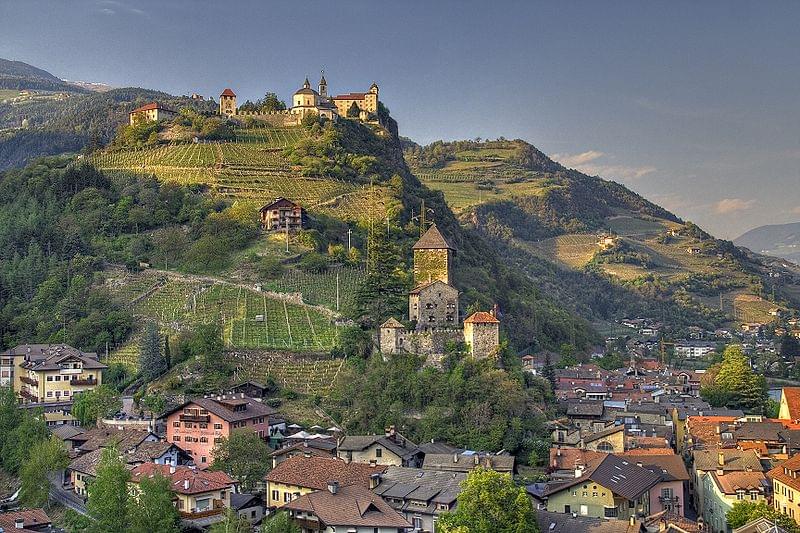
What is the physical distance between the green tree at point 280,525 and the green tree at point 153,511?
4.26 metres

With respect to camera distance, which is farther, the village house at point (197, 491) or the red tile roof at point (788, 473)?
the red tile roof at point (788, 473)

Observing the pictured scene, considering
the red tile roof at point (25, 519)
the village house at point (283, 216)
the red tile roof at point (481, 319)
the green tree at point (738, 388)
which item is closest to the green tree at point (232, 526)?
the red tile roof at point (25, 519)

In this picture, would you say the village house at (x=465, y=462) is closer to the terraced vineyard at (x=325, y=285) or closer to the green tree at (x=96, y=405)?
the terraced vineyard at (x=325, y=285)

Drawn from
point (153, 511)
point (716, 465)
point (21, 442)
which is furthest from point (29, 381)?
point (716, 465)

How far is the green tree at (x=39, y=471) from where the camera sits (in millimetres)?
45906

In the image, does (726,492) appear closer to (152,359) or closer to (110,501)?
(110,501)

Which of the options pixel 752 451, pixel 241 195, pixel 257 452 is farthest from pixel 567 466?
pixel 241 195

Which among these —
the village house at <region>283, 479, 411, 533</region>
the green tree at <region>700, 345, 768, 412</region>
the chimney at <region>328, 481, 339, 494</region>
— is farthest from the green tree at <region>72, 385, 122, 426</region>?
the green tree at <region>700, 345, 768, 412</region>

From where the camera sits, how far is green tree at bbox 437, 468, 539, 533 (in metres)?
36.7

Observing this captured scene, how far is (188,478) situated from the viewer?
42.8 meters

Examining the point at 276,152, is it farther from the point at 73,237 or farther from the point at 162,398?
the point at 162,398

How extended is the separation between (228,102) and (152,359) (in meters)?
56.0

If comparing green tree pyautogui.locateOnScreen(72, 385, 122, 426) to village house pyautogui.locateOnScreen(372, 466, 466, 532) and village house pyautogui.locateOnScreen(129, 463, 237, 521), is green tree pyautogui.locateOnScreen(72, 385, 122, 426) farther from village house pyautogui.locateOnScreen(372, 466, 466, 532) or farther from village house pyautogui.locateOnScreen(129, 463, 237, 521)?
village house pyautogui.locateOnScreen(372, 466, 466, 532)

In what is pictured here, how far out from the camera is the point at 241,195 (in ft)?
283
